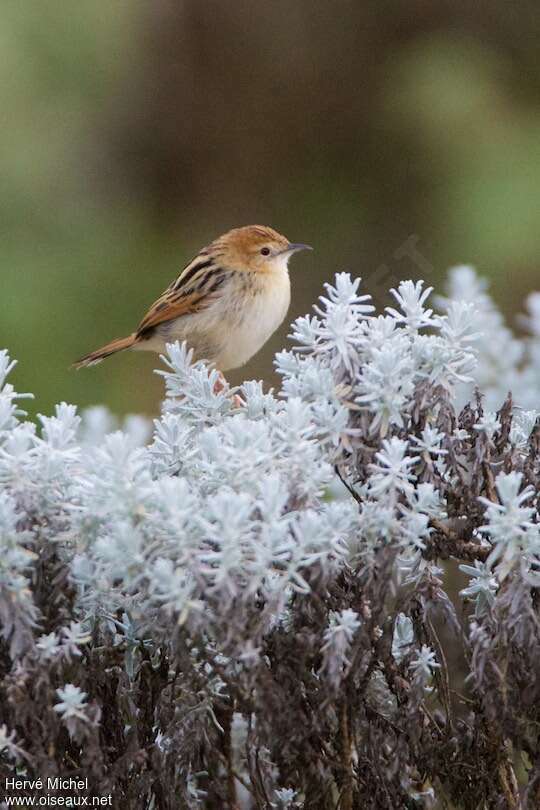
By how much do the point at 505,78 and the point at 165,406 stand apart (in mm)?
6185

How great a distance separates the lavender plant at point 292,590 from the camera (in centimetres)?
176

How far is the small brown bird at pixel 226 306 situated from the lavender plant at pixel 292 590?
5.52 ft

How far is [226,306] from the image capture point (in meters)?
3.83

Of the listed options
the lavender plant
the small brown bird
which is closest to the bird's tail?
the small brown bird

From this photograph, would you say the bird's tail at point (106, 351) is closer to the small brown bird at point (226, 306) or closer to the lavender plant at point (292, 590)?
the small brown bird at point (226, 306)

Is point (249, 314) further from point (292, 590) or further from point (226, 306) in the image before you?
point (292, 590)

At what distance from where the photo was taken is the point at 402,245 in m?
7.37

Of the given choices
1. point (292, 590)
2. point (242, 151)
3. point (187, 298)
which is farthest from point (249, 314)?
point (242, 151)

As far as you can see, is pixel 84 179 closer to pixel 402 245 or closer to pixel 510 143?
pixel 402 245

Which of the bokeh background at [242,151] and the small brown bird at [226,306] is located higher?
the bokeh background at [242,151]

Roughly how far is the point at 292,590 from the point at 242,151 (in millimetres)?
6777

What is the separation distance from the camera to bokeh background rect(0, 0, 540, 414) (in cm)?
663

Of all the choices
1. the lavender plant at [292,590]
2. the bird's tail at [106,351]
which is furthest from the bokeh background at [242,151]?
the lavender plant at [292,590]

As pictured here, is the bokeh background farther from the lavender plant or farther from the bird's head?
the lavender plant
